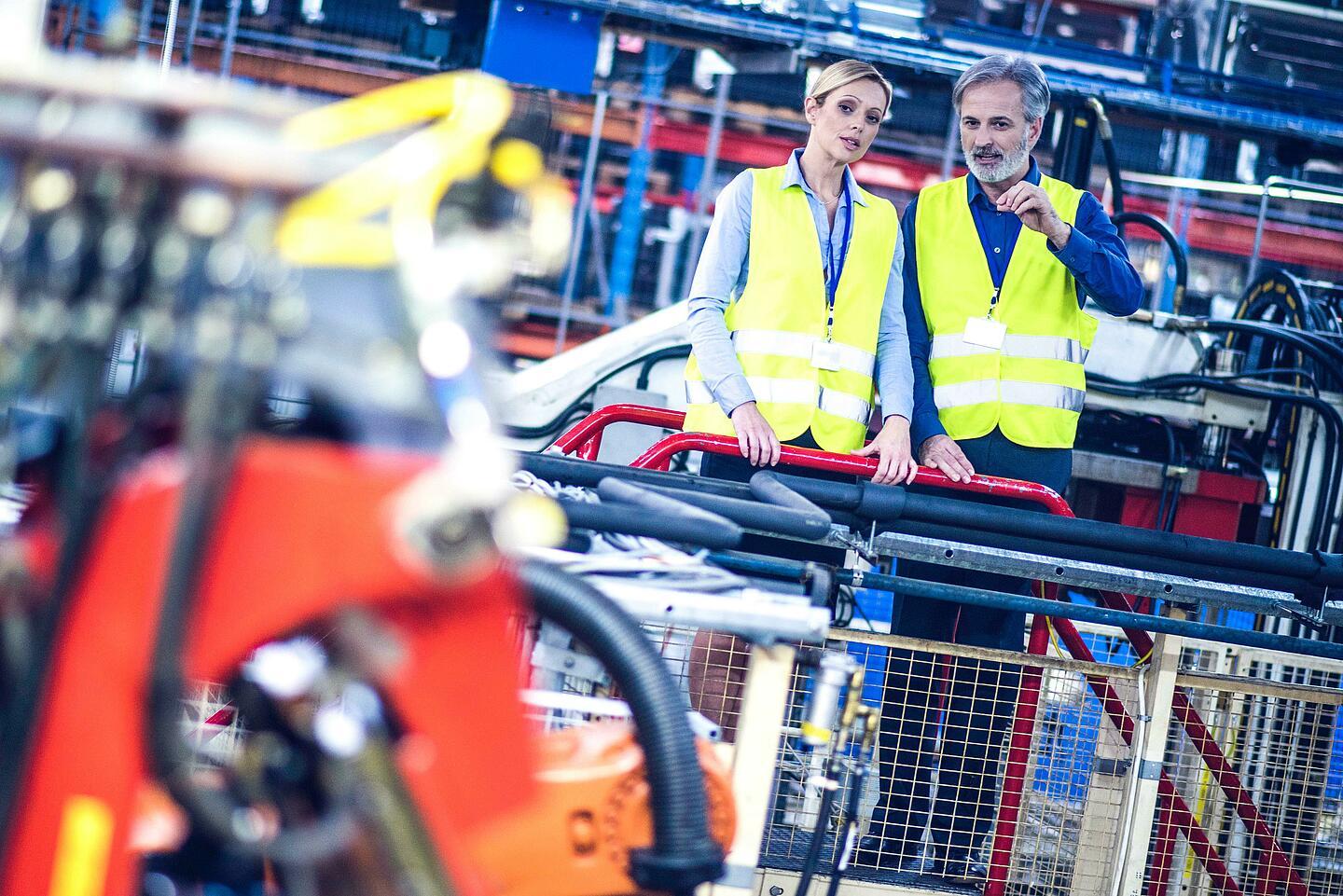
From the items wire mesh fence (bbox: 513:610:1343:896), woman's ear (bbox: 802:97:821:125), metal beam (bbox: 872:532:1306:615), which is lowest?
wire mesh fence (bbox: 513:610:1343:896)

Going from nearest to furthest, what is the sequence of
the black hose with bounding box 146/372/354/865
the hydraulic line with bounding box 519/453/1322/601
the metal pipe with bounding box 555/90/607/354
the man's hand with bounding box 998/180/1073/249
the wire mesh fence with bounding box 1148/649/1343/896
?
the black hose with bounding box 146/372/354/865
the hydraulic line with bounding box 519/453/1322/601
the wire mesh fence with bounding box 1148/649/1343/896
the man's hand with bounding box 998/180/1073/249
the metal pipe with bounding box 555/90/607/354

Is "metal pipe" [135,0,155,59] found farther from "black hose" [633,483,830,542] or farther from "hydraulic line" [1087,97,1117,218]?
"black hose" [633,483,830,542]

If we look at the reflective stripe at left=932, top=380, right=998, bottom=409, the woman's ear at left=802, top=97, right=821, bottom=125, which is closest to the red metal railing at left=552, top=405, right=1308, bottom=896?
the reflective stripe at left=932, top=380, right=998, bottom=409

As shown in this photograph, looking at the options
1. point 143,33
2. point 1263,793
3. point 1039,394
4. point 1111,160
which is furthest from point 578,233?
point 1263,793

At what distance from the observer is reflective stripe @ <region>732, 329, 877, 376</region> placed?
11.4 feet

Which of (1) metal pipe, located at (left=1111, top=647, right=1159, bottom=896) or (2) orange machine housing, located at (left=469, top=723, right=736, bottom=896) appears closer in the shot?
(2) orange machine housing, located at (left=469, top=723, right=736, bottom=896)

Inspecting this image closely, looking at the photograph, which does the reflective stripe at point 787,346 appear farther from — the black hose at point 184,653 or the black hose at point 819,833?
the black hose at point 184,653

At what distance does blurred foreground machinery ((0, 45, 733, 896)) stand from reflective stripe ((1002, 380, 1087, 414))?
2.39m

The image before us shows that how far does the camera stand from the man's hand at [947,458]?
131 inches

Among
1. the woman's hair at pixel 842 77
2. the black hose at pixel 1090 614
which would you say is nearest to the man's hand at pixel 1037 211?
the woman's hair at pixel 842 77

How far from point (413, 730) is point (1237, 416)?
457cm

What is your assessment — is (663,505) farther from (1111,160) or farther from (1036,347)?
(1111,160)

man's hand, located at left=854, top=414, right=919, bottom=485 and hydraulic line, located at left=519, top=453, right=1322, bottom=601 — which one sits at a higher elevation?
man's hand, located at left=854, top=414, right=919, bottom=485

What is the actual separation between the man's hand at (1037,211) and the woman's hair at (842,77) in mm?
435
